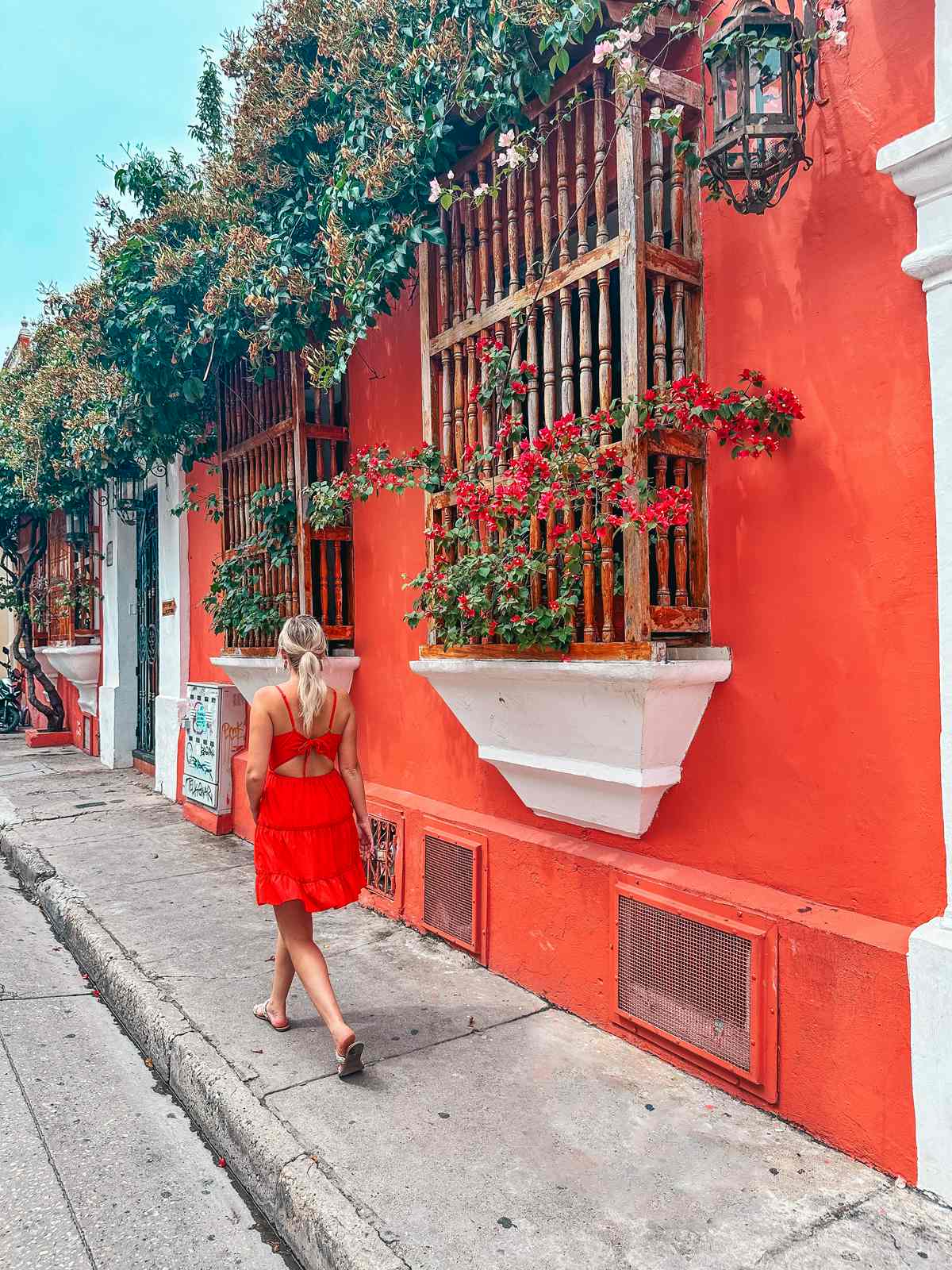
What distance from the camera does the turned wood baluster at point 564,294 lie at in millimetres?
Answer: 3504

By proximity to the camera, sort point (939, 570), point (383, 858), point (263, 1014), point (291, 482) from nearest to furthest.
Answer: point (939, 570) → point (263, 1014) → point (383, 858) → point (291, 482)

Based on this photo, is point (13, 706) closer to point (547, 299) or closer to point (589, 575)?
point (547, 299)

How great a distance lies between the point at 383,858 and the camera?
17.1 ft

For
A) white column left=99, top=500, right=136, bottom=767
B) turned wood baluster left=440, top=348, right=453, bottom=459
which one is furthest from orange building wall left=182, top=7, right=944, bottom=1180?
white column left=99, top=500, right=136, bottom=767

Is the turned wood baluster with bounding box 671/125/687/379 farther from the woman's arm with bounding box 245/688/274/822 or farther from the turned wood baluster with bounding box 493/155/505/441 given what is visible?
the woman's arm with bounding box 245/688/274/822

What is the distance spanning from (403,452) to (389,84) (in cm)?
182

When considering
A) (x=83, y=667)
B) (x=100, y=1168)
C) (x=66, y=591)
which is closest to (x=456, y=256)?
(x=100, y=1168)

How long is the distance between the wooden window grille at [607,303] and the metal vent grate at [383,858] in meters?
2.05

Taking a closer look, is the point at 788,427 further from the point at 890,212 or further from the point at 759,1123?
the point at 759,1123

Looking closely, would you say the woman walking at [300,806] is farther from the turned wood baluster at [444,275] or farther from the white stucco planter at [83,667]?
the white stucco planter at [83,667]

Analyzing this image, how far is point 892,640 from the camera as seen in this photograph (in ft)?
8.99

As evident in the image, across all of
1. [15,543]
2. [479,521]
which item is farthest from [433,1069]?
[15,543]

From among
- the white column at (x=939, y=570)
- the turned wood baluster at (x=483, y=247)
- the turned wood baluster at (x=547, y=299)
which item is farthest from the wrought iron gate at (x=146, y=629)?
the white column at (x=939, y=570)

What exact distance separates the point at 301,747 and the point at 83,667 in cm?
938
